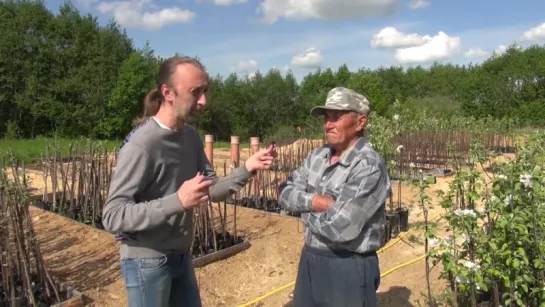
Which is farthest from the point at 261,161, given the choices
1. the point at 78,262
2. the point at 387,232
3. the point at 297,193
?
the point at 387,232

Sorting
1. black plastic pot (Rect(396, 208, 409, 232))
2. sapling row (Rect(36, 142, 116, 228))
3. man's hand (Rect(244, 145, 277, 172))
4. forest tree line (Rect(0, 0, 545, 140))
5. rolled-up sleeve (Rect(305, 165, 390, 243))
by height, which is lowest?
black plastic pot (Rect(396, 208, 409, 232))

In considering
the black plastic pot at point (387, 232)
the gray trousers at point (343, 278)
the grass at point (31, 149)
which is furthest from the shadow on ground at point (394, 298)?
the grass at point (31, 149)

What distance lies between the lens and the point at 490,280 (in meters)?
2.22

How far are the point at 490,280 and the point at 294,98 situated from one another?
98.7 ft

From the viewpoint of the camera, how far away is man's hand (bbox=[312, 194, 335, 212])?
→ 1868mm

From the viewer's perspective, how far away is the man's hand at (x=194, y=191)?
4.68ft

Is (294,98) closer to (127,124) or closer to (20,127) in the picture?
(127,124)

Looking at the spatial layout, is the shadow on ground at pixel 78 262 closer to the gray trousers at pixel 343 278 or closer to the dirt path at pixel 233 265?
the dirt path at pixel 233 265

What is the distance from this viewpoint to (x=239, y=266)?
4137 mm

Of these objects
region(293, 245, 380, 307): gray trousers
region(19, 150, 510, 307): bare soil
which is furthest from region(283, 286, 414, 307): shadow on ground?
region(293, 245, 380, 307): gray trousers

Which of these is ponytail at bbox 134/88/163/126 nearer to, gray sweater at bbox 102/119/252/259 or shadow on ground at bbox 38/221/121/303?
gray sweater at bbox 102/119/252/259

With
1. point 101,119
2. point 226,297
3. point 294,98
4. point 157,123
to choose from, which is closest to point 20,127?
point 101,119

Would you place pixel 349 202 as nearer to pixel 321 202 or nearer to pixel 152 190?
pixel 321 202

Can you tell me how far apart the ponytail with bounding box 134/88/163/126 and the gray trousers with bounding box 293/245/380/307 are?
0.88 metres
